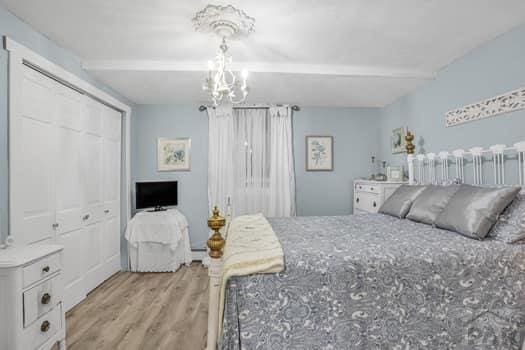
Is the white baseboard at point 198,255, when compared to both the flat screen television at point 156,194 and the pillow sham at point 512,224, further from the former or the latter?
the pillow sham at point 512,224

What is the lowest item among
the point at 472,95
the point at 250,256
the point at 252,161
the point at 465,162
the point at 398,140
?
the point at 250,256

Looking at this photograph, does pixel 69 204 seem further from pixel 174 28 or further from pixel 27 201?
pixel 174 28

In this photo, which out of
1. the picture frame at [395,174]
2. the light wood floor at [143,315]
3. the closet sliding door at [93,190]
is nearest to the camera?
the light wood floor at [143,315]

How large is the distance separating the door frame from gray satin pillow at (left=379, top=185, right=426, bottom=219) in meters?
3.13

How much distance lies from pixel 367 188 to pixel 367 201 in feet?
0.57

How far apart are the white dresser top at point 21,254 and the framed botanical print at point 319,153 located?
11.0ft

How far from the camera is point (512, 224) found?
5.99 feet

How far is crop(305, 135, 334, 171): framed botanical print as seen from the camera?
441 cm

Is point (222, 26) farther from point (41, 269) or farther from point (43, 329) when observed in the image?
point (43, 329)

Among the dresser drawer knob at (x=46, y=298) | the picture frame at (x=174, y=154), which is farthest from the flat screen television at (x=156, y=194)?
the dresser drawer knob at (x=46, y=298)

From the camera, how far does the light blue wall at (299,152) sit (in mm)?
4258

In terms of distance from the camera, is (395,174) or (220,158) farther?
(220,158)

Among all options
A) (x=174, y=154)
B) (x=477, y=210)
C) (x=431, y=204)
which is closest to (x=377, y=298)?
(x=477, y=210)

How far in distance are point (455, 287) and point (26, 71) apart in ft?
10.7
